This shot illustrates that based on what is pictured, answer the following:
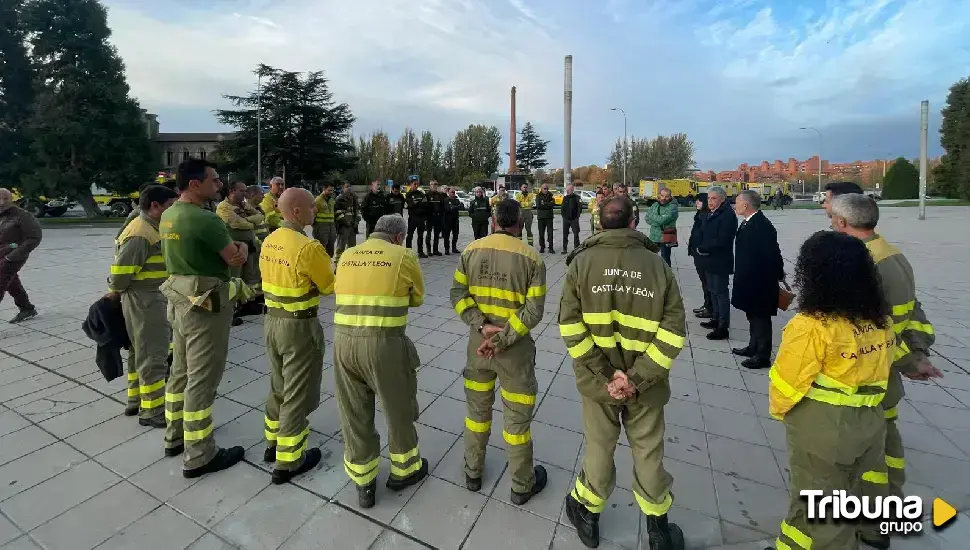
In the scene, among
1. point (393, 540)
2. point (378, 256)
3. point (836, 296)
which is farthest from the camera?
point (378, 256)

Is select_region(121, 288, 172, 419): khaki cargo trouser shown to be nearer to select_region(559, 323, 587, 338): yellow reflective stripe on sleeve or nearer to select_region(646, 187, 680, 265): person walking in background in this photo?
select_region(559, 323, 587, 338): yellow reflective stripe on sleeve

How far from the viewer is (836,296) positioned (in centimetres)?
198

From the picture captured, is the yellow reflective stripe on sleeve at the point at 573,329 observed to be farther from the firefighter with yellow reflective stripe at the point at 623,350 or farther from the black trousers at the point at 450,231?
the black trousers at the point at 450,231

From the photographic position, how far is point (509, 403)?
2.82 metres

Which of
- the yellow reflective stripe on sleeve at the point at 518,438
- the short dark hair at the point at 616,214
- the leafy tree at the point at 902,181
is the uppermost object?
the leafy tree at the point at 902,181

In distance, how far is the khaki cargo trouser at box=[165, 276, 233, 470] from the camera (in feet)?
10.2

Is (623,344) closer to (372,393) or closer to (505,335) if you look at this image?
(505,335)

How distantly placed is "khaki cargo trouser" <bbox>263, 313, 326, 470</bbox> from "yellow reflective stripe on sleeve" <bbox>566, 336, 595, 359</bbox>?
5.19 ft

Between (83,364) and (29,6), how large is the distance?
32158 millimetres

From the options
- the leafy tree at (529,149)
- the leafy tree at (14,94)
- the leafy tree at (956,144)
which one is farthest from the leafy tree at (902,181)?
the leafy tree at (14,94)

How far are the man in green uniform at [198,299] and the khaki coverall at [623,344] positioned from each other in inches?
89.2

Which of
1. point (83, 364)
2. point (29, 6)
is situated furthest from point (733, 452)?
point (29, 6)

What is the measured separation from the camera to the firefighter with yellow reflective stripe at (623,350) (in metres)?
2.29

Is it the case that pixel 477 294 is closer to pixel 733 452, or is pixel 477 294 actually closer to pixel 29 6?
pixel 733 452
